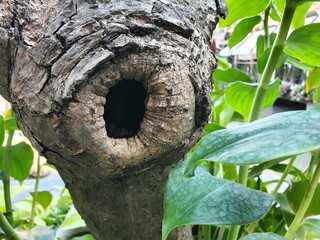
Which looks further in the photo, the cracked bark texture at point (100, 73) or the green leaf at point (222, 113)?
the green leaf at point (222, 113)

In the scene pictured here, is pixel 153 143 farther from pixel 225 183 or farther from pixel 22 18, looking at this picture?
pixel 22 18

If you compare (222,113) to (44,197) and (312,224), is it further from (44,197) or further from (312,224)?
(44,197)

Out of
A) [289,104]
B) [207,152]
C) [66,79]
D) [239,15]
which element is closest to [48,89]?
[66,79]

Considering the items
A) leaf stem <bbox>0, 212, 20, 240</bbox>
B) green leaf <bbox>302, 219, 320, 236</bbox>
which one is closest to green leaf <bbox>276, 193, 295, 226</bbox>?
green leaf <bbox>302, 219, 320, 236</bbox>

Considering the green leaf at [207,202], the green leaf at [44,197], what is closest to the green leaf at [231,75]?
the green leaf at [207,202]

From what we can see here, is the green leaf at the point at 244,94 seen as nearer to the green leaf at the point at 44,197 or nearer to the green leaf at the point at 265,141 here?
the green leaf at the point at 265,141

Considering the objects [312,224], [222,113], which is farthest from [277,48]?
[222,113]

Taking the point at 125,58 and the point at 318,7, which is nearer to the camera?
the point at 125,58
